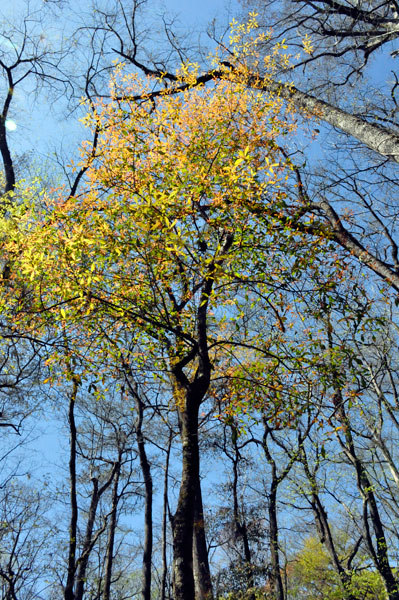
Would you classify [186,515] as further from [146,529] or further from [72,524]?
[146,529]

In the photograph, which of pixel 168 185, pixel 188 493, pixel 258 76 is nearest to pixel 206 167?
pixel 168 185

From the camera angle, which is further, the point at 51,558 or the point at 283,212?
the point at 51,558

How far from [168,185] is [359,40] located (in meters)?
5.81

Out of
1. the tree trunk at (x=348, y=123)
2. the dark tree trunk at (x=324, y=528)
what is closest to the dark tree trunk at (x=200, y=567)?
the dark tree trunk at (x=324, y=528)

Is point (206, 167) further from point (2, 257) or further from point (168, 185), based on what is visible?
point (2, 257)

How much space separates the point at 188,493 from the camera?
4.80 metres

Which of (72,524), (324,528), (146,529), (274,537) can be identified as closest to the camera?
(72,524)

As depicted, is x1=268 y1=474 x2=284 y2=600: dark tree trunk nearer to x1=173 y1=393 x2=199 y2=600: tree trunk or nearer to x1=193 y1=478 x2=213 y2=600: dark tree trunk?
x1=193 y1=478 x2=213 y2=600: dark tree trunk

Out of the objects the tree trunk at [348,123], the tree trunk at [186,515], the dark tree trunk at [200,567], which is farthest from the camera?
the dark tree trunk at [200,567]

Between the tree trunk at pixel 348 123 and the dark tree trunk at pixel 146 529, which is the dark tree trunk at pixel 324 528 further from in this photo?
the tree trunk at pixel 348 123

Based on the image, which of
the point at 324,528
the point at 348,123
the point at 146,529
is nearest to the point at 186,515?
the point at 348,123

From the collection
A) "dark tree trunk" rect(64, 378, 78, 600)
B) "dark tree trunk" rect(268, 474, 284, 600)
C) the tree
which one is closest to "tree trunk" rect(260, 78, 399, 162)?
the tree

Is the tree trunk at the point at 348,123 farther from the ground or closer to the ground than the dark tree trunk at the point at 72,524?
farther from the ground

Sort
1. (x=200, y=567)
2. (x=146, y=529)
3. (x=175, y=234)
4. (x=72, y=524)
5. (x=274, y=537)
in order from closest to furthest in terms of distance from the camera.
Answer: (x=175, y=234) → (x=200, y=567) → (x=72, y=524) → (x=146, y=529) → (x=274, y=537)
